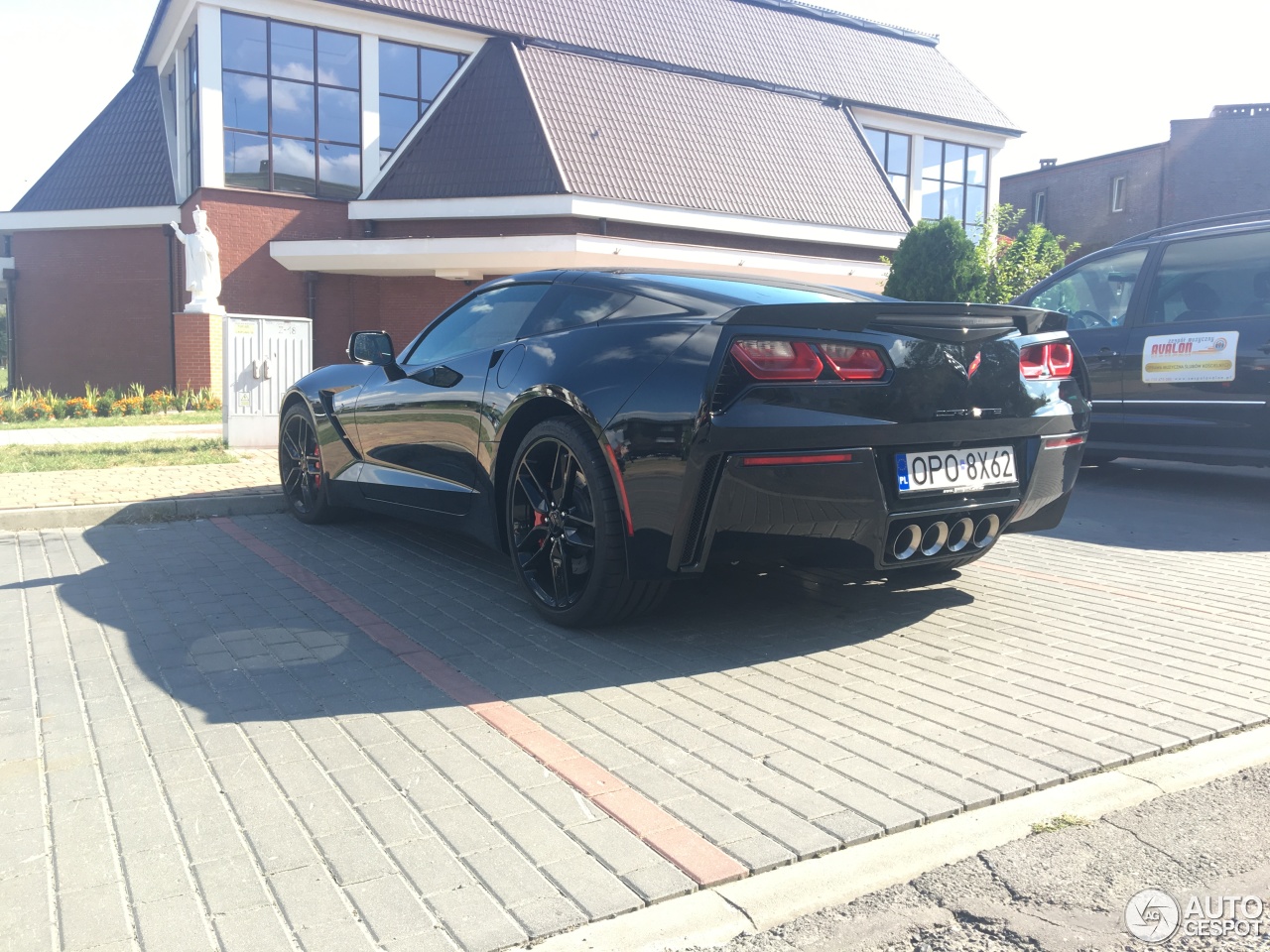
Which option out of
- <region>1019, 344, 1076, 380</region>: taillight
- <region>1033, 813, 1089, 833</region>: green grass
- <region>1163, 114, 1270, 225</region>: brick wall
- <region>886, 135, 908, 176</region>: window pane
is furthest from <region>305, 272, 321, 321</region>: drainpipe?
<region>1163, 114, 1270, 225</region>: brick wall

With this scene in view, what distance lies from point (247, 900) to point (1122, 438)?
7334 millimetres

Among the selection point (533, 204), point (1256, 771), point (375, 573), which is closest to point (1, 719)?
point (375, 573)

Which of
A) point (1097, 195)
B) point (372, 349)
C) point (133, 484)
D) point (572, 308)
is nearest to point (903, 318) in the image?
point (572, 308)

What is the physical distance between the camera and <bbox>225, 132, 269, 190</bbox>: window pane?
76.4ft

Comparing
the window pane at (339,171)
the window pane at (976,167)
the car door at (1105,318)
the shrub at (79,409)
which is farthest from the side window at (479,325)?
the window pane at (976,167)

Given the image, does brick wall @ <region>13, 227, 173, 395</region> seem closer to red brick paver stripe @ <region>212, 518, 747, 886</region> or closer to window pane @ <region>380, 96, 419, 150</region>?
window pane @ <region>380, 96, 419, 150</region>

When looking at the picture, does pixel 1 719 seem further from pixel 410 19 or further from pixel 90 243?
pixel 90 243

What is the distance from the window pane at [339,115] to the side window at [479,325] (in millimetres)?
20374

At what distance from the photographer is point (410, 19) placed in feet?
80.2

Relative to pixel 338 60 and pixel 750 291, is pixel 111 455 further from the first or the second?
pixel 338 60

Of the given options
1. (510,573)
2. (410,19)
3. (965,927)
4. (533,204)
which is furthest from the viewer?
(410,19)

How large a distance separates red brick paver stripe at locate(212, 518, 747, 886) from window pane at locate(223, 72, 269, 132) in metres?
21.2

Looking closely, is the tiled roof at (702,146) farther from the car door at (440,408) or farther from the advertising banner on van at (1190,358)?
the car door at (440,408)

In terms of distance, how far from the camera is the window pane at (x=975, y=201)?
1287 inches
